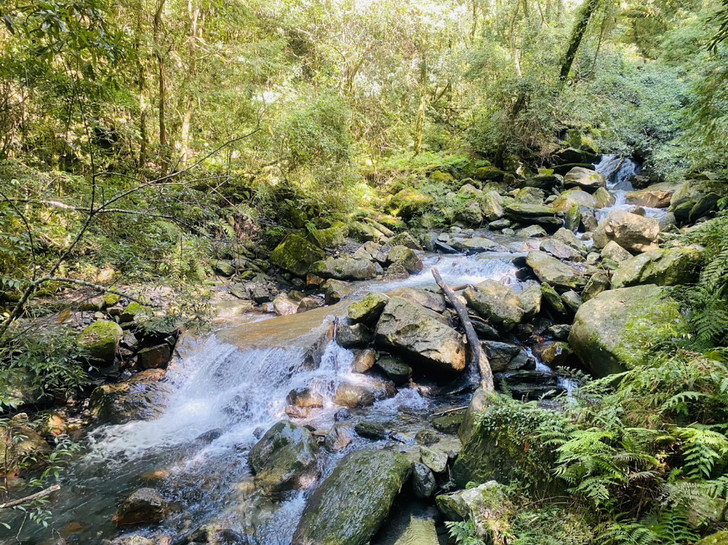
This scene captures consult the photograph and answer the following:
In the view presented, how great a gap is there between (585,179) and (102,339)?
50.4 ft

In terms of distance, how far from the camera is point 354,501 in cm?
362

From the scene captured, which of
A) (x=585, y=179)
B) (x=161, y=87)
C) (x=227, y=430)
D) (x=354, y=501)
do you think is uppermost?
(x=161, y=87)

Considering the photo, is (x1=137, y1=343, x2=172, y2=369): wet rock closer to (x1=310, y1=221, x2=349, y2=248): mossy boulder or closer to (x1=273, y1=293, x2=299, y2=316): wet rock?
(x1=273, y1=293, x2=299, y2=316): wet rock

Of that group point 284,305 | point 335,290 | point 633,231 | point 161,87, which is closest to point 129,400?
point 284,305

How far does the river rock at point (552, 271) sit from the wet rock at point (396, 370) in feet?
12.6

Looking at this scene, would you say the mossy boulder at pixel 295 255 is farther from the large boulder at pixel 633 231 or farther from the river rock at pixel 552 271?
the large boulder at pixel 633 231

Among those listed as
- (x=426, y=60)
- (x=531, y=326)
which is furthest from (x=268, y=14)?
(x=531, y=326)

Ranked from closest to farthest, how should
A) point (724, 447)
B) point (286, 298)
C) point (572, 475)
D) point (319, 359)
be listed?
point (724, 447) → point (572, 475) → point (319, 359) → point (286, 298)

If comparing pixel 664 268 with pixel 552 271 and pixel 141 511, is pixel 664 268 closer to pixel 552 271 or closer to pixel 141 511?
pixel 552 271

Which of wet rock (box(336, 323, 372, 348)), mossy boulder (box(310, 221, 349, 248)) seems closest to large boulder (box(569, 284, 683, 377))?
wet rock (box(336, 323, 372, 348))

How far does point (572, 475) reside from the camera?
257 centimetres

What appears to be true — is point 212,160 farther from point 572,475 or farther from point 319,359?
point 572,475

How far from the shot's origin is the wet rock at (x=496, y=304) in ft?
22.2

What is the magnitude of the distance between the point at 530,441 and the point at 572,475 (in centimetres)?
51
